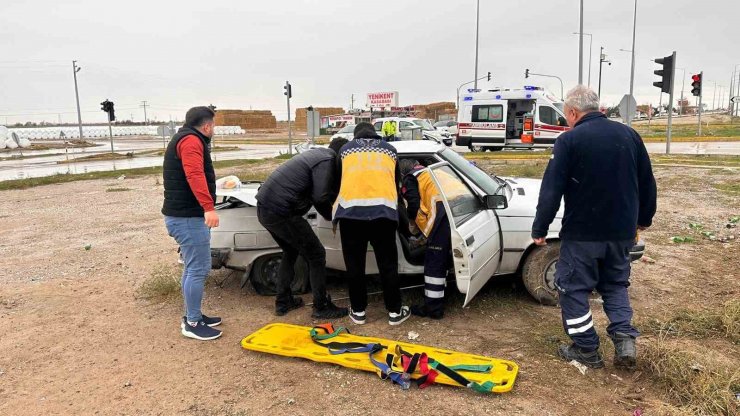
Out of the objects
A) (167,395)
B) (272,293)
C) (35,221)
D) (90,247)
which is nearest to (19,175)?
(35,221)

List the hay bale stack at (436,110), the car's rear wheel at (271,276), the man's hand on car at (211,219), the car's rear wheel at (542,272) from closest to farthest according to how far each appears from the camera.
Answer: the man's hand on car at (211,219) < the car's rear wheel at (542,272) < the car's rear wheel at (271,276) < the hay bale stack at (436,110)

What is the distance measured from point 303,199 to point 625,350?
2652mm

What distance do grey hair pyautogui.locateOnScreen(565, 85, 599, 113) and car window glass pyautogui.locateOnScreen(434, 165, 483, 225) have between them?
1189 millimetres

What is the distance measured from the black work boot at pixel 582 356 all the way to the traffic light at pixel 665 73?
14.2 meters

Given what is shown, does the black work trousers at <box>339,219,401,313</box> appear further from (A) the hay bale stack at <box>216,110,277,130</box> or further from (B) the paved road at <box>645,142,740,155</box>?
(A) the hay bale stack at <box>216,110,277,130</box>

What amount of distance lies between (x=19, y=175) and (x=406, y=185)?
20.6 metres

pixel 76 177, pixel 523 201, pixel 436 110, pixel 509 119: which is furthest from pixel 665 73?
pixel 436 110

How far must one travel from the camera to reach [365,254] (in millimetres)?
4363

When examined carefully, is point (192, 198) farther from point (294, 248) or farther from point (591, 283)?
point (591, 283)

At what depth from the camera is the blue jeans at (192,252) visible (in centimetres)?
407

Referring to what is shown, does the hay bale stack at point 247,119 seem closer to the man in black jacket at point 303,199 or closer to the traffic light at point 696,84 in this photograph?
the traffic light at point 696,84

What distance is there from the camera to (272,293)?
5.28 m

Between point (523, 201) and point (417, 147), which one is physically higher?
point (417, 147)

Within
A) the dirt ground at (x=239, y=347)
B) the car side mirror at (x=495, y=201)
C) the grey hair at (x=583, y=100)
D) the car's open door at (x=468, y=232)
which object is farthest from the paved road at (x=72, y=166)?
the grey hair at (x=583, y=100)
